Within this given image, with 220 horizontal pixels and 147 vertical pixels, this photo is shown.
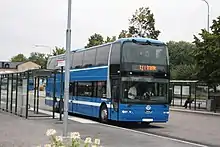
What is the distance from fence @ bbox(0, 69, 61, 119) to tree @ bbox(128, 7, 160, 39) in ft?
70.0

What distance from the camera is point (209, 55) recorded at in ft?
117

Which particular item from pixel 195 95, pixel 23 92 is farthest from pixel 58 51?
pixel 23 92

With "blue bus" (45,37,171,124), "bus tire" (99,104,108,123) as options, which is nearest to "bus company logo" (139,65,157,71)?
"blue bus" (45,37,171,124)

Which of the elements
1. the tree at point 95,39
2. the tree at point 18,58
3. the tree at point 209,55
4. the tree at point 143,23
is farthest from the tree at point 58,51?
the tree at point 18,58

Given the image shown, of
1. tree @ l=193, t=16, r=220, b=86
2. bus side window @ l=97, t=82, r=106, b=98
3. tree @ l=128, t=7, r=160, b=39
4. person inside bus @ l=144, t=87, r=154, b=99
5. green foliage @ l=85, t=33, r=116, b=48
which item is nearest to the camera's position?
person inside bus @ l=144, t=87, r=154, b=99

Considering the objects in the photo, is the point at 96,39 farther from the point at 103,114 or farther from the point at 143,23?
the point at 103,114

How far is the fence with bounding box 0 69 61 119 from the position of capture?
2244cm

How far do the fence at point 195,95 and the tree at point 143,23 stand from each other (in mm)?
8854

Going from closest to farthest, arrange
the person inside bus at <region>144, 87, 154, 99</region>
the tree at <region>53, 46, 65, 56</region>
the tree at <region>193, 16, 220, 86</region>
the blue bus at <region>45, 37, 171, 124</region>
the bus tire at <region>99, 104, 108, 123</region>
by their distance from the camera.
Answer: the blue bus at <region>45, 37, 171, 124</region>
the person inside bus at <region>144, 87, 154, 99</region>
the bus tire at <region>99, 104, 108, 123</region>
the tree at <region>193, 16, 220, 86</region>
the tree at <region>53, 46, 65, 56</region>

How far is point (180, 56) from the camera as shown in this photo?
356ft

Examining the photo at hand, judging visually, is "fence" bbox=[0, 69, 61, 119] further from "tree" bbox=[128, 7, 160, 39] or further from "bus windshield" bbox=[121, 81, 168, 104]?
"tree" bbox=[128, 7, 160, 39]

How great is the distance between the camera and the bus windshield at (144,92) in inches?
786

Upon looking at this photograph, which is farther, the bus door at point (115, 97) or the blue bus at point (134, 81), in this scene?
the bus door at point (115, 97)

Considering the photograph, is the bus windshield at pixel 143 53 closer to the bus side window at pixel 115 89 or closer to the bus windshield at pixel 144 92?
the bus windshield at pixel 144 92
